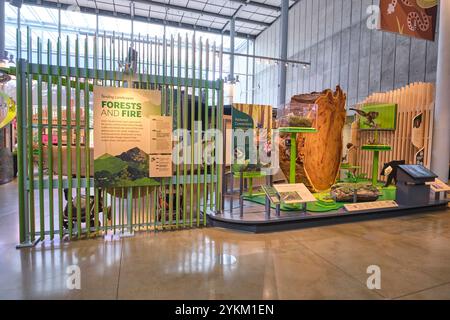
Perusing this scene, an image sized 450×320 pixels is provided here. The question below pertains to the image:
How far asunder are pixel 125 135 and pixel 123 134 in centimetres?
3

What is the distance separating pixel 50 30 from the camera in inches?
581

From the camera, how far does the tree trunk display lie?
5.71 meters

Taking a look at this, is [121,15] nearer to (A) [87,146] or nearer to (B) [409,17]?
(A) [87,146]

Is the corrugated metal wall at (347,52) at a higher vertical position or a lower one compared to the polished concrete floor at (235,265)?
higher

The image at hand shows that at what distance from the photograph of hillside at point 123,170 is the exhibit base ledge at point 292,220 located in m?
1.14

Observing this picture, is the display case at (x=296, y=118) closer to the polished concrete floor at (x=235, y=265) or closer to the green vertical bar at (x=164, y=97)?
the polished concrete floor at (x=235, y=265)

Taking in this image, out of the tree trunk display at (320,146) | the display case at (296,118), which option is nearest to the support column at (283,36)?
the tree trunk display at (320,146)

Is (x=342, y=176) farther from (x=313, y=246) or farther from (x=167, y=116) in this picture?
(x=167, y=116)

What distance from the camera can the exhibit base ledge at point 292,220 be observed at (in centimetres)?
395

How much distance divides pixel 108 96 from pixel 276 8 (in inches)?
567

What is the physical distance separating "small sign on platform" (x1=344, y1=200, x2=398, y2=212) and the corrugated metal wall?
18.2 feet

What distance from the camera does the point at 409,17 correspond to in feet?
16.7

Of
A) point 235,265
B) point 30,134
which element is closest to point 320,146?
point 235,265

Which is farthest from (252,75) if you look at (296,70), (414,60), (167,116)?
(167,116)
